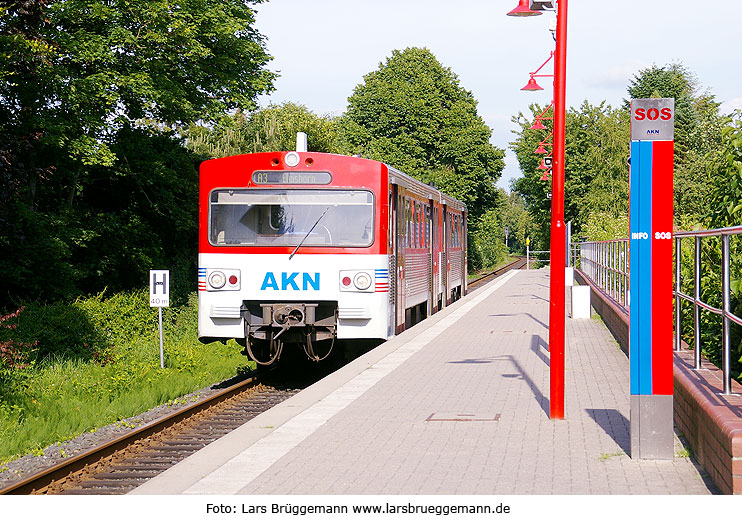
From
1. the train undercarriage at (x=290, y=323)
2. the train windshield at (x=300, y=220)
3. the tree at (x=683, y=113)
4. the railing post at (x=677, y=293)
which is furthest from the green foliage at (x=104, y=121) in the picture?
the tree at (x=683, y=113)

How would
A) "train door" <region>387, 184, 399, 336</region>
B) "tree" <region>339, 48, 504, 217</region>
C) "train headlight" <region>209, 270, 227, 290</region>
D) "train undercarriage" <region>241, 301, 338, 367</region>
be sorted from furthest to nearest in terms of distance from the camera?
1. "tree" <region>339, 48, 504, 217</region>
2. "train door" <region>387, 184, 399, 336</region>
3. "train headlight" <region>209, 270, 227, 290</region>
4. "train undercarriage" <region>241, 301, 338, 367</region>

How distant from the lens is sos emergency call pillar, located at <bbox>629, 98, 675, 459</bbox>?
6.92 m

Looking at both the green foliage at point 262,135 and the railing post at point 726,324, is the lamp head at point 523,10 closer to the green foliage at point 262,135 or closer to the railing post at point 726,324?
the railing post at point 726,324

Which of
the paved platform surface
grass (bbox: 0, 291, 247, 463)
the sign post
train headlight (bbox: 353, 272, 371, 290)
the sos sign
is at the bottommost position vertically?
grass (bbox: 0, 291, 247, 463)

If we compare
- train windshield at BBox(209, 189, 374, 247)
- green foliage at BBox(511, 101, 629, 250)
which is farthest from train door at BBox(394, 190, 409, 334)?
green foliage at BBox(511, 101, 629, 250)

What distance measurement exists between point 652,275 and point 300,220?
23.6 ft

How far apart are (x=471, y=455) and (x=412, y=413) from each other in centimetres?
193

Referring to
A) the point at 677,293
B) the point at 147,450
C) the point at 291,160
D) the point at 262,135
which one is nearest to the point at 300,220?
the point at 291,160

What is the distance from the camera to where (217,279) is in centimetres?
1334

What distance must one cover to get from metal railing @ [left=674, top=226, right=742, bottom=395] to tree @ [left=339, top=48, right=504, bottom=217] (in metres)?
48.8

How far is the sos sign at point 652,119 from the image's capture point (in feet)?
22.8

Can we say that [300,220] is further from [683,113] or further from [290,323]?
[683,113]

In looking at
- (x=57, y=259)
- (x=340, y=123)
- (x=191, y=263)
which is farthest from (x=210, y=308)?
(x=340, y=123)

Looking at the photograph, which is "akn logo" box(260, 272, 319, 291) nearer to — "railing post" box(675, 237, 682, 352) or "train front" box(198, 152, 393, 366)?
"train front" box(198, 152, 393, 366)
